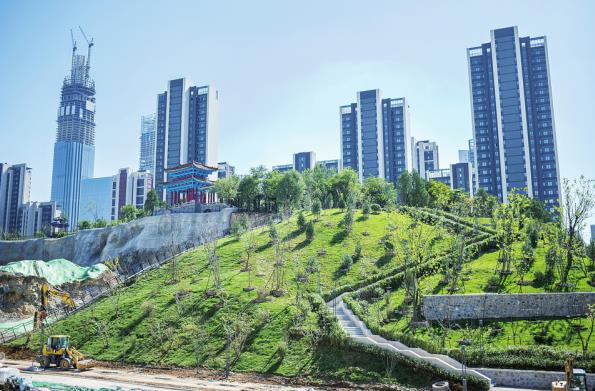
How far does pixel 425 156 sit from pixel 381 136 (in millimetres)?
38001

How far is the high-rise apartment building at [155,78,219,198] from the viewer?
542 feet

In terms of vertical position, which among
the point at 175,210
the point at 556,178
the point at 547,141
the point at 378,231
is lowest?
the point at 378,231

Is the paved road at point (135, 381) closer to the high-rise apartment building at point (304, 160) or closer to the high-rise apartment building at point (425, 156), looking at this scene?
the high-rise apartment building at point (425, 156)

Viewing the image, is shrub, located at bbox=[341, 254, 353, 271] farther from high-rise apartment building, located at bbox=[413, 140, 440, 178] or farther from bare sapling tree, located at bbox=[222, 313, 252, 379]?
high-rise apartment building, located at bbox=[413, 140, 440, 178]

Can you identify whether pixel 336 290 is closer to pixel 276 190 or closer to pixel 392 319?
pixel 392 319

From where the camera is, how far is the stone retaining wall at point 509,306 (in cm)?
3759

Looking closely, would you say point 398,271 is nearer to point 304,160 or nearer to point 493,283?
point 493,283

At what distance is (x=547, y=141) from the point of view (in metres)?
132

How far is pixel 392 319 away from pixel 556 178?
10838cm

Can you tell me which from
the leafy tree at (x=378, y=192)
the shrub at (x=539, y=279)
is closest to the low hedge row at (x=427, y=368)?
the shrub at (x=539, y=279)

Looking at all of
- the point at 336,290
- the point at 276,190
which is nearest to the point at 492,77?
the point at 276,190

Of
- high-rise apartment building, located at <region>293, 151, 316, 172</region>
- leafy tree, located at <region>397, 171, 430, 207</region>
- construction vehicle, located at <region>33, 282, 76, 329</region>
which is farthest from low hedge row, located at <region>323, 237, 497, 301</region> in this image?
high-rise apartment building, located at <region>293, 151, 316, 172</region>

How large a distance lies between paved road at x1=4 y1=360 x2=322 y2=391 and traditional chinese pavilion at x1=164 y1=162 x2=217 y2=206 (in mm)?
59299

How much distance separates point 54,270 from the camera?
6250 cm
